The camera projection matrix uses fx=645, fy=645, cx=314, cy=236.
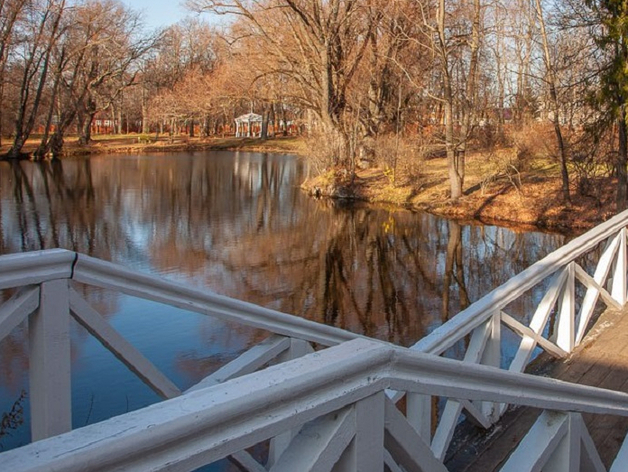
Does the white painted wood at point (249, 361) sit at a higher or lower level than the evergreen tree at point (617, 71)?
lower

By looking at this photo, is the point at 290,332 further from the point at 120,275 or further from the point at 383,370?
the point at 383,370

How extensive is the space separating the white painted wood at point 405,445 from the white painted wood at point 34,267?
46.6 inches

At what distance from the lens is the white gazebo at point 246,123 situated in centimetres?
7225

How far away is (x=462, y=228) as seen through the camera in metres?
19.2

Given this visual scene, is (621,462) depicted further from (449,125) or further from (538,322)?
(449,125)

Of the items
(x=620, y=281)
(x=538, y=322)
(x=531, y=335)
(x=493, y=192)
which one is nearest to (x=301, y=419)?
(x=531, y=335)

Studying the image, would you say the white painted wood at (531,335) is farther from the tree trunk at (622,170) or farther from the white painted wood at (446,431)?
the tree trunk at (622,170)

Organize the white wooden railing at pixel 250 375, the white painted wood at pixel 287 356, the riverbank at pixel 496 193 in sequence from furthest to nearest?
the riverbank at pixel 496 193
the white painted wood at pixel 287 356
the white wooden railing at pixel 250 375

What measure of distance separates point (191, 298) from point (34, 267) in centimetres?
63

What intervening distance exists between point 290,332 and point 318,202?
72.0 ft

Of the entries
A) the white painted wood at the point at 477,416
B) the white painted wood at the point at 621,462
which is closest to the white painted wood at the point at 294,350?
the white painted wood at the point at 477,416

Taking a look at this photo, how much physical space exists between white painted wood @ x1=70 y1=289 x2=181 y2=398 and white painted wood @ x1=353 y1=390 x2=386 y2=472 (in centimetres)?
122

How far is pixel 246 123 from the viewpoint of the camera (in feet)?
249

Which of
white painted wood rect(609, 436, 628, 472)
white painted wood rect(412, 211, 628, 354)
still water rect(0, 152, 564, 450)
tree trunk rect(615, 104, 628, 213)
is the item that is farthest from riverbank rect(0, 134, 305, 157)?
white painted wood rect(609, 436, 628, 472)
